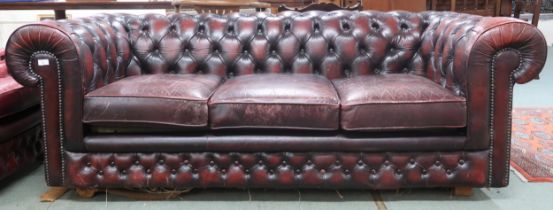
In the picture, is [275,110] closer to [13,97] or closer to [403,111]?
[403,111]

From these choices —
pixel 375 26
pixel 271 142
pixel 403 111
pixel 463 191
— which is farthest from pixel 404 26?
pixel 271 142

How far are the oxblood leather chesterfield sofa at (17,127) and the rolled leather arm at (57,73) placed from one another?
24 cm

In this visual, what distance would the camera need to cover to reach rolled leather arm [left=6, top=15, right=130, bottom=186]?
1.65 meters

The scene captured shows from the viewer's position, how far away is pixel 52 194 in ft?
6.07

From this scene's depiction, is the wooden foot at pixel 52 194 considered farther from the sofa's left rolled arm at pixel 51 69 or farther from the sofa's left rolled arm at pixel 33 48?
the sofa's left rolled arm at pixel 33 48

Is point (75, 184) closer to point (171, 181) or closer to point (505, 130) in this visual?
point (171, 181)

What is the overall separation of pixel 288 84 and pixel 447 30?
74 centimetres

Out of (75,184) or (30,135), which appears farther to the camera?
(30,135)

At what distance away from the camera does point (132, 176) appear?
179 centimetres

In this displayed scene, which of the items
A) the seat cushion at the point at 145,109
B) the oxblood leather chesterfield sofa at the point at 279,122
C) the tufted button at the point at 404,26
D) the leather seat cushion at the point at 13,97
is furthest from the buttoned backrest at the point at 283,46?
the seat cushion at the point at 145,109

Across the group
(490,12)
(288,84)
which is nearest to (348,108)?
(288,84)

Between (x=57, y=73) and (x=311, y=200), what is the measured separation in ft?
3.51

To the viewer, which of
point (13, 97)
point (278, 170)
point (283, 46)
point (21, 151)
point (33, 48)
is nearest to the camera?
point (33, 48)

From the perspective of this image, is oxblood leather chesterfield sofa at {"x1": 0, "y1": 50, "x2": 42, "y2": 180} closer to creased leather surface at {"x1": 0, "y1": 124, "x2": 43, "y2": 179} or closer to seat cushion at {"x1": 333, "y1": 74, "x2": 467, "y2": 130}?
creased leather surface at {"x1": 0, "y1": 124, "x2": 43, "y2": 179}
